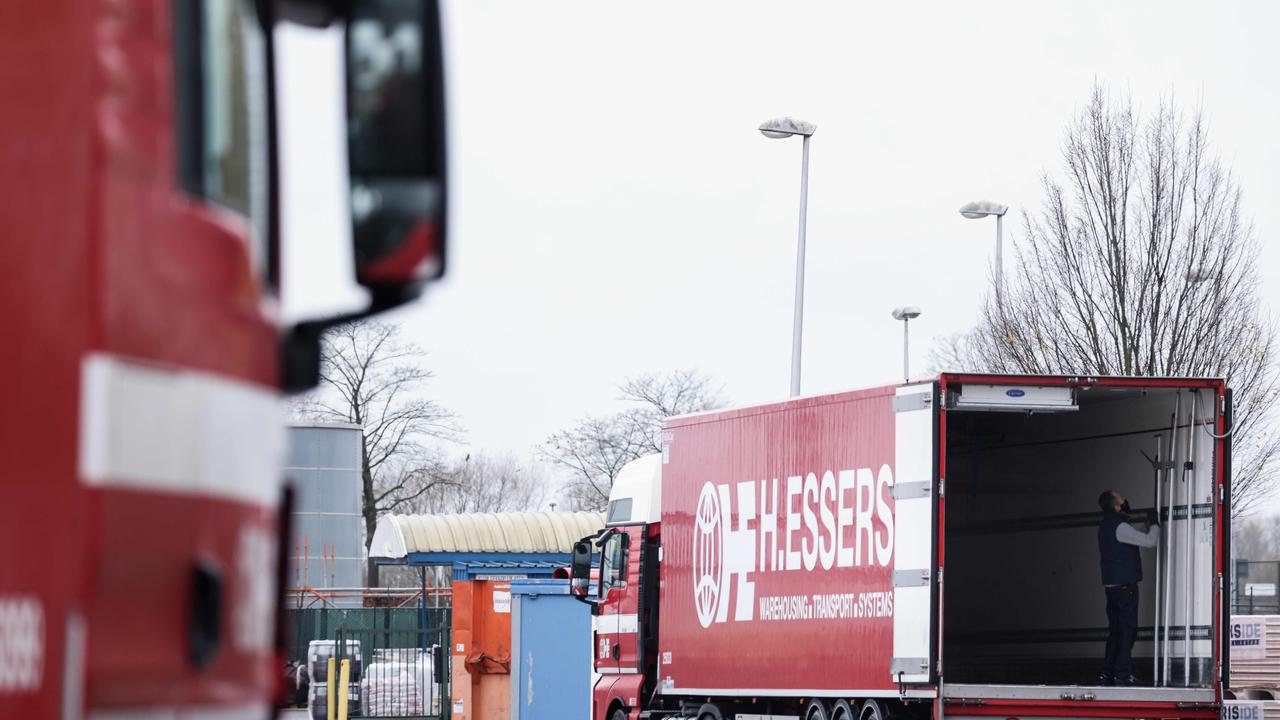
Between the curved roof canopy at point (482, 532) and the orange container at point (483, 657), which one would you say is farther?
the curved roof canopy at point (482, 532)

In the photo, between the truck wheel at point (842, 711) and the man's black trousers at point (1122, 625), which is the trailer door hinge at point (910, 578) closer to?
the truck wheel at point (842, 711)

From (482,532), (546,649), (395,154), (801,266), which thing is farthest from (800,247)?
(395,154)

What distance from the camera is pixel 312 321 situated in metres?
3.82

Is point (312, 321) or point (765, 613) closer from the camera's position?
point (312, 321)

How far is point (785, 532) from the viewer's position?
17.9m

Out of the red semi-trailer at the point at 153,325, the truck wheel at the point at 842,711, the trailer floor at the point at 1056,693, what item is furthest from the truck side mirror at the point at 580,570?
the red semi-trailer at the point at 153,325

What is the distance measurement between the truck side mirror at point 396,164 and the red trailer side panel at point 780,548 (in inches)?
497

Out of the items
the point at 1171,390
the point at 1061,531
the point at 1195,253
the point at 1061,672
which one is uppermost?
the point at 1195,253

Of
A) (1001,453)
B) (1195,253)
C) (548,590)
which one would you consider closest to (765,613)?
(1001,453)

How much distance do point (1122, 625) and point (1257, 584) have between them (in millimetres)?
25710

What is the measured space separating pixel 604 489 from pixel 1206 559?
49.9m

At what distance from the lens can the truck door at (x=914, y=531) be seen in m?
15.4

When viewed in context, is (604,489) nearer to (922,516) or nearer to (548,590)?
(548,590)

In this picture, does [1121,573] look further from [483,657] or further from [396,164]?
[396,164]
